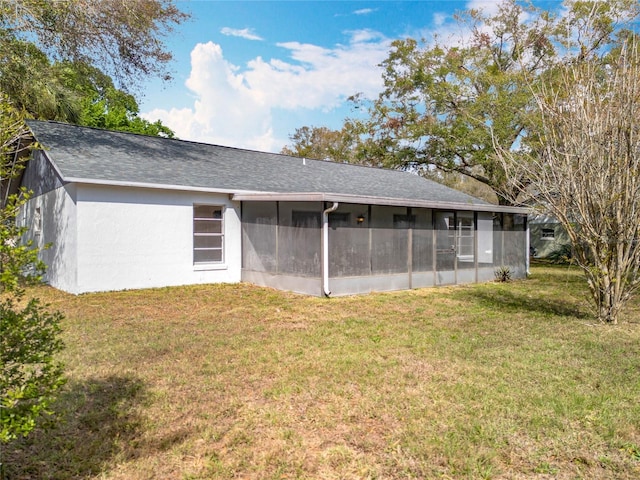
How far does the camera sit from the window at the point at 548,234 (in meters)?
28.1

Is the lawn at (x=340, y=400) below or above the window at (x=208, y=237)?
below

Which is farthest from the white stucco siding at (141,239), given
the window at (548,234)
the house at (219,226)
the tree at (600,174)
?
the window at (548,234)

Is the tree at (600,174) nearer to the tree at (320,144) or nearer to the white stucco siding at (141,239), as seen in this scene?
the white stucco siding at (141,239)

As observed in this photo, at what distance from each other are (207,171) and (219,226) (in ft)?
5.50

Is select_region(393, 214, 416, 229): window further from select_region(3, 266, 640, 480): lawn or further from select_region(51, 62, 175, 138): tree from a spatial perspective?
select_region(51, 62, 175, 138): tree

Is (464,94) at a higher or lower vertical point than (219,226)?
higher

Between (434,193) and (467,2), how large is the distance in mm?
9828

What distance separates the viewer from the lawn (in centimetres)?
296

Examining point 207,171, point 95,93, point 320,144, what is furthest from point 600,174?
point 320,144

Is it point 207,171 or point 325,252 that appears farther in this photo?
point 207,171

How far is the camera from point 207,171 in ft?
42.3

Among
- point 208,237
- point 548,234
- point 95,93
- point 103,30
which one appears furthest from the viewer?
point 548,234

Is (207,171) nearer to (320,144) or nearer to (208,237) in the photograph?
(208,237)

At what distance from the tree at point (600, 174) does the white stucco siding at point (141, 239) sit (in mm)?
8195
